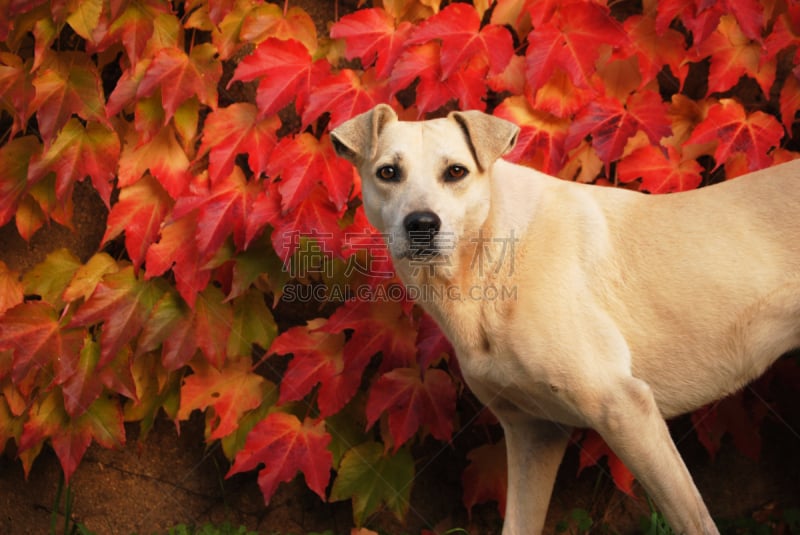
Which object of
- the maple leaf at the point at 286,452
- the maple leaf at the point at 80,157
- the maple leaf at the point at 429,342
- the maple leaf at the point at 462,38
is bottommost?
the maple leaf at the point at 286,452

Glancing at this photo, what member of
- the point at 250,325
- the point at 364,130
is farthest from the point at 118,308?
the point at 364,130

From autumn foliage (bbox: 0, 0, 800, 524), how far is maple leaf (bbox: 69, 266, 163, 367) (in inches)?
0.4

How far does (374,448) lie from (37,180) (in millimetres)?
2121

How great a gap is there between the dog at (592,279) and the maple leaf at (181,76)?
3.35ft

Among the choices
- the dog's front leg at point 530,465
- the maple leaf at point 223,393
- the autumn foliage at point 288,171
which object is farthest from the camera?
the maple leaf at point 223,393

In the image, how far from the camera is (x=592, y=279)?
10.6ft

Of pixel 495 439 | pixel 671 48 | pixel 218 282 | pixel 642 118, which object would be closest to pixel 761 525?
pixel 495 439

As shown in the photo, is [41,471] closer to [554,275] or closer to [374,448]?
[374,448]

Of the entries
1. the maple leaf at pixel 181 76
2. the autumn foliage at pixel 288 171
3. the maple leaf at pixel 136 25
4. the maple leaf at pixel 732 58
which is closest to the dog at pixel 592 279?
the autumn foliage at pixel 288 171

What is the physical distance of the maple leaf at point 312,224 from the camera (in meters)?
3.89

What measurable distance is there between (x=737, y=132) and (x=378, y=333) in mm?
Answer: 1878

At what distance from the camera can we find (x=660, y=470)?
299 cm

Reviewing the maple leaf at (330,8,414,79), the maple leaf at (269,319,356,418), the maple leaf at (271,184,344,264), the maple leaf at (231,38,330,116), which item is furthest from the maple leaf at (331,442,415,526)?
the maple leaf at (330,8,414,79)

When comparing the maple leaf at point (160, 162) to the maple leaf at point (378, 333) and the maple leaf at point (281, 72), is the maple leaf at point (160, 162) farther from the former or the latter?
the maple leaf at point (378, 333)
